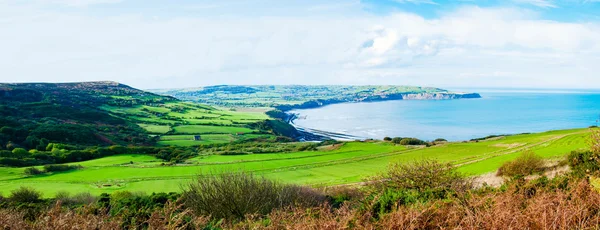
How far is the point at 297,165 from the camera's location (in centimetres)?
4875

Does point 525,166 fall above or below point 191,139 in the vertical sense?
above

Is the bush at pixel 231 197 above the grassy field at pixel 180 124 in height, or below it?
above

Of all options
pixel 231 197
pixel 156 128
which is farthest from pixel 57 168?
pixel 156 128

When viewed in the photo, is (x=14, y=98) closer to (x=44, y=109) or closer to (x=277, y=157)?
Result: (x=44, y=109)

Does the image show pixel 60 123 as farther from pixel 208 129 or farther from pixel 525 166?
pixel 525 166

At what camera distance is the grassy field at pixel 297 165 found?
119 feet

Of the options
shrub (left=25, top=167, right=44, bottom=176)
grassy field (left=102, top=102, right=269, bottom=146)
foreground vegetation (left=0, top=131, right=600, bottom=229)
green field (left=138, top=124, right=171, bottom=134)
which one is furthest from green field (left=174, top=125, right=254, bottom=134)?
foreground vegetation (left=0, top=131, right=600, bottom=229)

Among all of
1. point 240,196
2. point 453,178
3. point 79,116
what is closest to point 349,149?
point 453,178

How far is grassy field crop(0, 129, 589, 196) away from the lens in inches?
1430

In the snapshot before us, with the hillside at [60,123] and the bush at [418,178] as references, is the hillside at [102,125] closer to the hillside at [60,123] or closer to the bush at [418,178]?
the hillside at [60,123]

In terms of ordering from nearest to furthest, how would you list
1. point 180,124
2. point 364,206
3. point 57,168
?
point 364,206
point 57,168
point 180,124

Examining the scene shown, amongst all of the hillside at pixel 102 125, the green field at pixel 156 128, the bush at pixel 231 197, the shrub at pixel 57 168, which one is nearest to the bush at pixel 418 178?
the bush at pixel 231 197

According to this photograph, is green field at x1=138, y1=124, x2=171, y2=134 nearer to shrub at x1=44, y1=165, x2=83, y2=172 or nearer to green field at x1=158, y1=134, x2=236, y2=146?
green field at x1=158, y1=134, x2=236, y2=146

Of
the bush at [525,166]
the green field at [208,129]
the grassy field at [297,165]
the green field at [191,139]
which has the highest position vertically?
the bush at [525,166]
